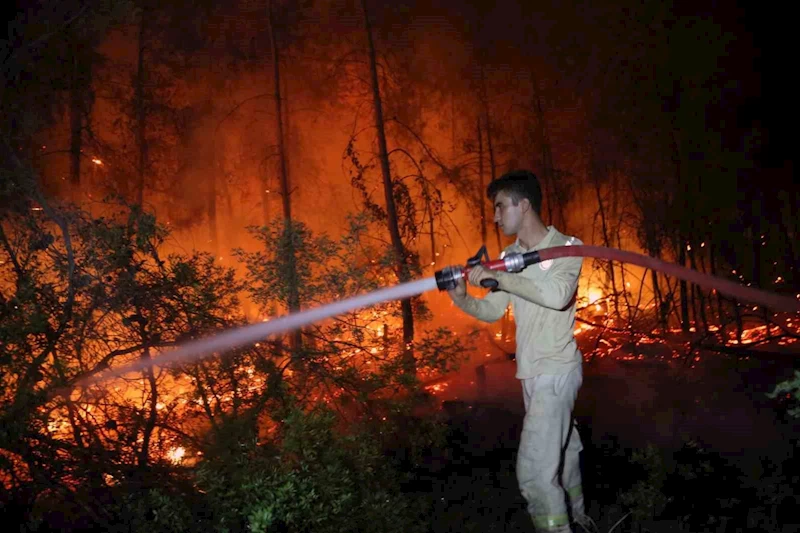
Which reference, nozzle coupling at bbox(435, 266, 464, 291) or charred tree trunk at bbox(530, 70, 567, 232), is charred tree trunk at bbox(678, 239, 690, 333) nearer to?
charred tree trunk at bbox(530, 70, 567, 232)

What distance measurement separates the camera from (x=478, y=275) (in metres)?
2.80

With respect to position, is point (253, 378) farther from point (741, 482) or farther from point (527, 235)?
point (741, 482)

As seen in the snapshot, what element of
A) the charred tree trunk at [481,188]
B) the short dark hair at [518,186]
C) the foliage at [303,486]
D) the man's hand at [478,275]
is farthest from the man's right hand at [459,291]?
the charred tree trunk at [481,188]

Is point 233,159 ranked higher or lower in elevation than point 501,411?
higher

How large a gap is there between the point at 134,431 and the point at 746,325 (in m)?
10.0

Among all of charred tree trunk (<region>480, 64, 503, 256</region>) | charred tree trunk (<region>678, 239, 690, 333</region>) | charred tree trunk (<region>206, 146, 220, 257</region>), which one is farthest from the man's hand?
charred tree trunk (<region>480, 64, 503, 256</region>)

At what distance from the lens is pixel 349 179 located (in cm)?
1034

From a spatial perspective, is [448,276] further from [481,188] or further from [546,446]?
[481,188]

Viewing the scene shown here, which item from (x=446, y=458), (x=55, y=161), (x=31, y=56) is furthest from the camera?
(x=55, y=161)

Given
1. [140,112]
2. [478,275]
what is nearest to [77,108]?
[140,112]

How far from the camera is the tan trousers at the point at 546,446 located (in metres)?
3.02

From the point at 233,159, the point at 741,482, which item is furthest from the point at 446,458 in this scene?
the point at 233,159

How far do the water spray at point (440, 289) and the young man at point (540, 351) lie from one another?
0.13m

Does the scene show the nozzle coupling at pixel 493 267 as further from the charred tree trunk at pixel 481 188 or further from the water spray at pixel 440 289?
the charred tree trunk at pixel 481 188
